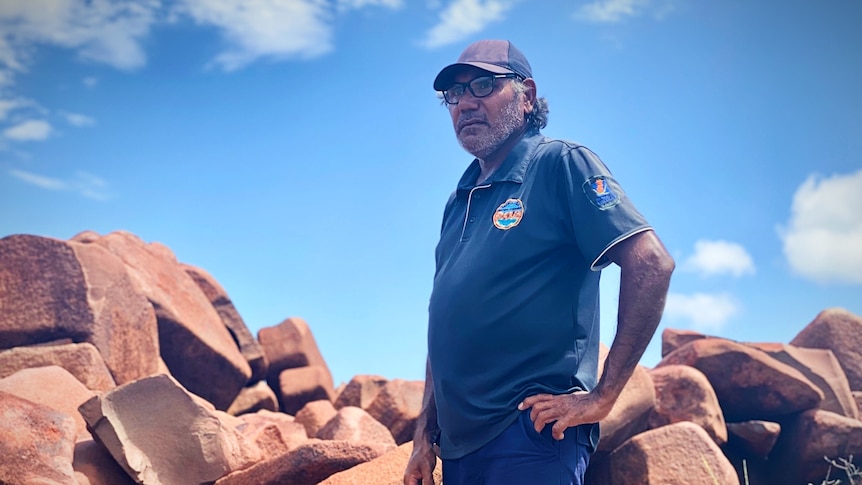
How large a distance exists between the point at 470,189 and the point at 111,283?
14.9 ft

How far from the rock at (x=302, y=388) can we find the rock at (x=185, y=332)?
37.2 inches

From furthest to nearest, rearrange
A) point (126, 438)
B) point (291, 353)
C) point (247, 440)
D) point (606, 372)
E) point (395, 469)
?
point (291, 353)
point (247, 440)
point (126, 438)
point (395, 469)
point (606, 372)

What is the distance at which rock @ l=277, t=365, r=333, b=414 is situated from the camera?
8.80 m

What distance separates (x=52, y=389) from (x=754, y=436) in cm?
463

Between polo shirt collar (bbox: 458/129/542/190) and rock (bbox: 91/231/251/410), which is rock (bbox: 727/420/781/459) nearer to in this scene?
polo shirt collar (bbox: 458/129/542/190)

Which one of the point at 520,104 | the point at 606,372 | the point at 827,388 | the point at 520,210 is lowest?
the point at 827,388

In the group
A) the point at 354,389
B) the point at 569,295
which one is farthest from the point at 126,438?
the point at 354,389

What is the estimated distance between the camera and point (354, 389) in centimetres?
826

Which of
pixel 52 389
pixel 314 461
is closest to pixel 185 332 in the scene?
pixel 52 389

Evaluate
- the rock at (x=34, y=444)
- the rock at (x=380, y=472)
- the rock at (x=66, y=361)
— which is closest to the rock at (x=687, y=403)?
the rock at (x=380, y=472)

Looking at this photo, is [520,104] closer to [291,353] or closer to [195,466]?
[195,466]

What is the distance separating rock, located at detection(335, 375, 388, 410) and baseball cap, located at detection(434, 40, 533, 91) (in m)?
5.44

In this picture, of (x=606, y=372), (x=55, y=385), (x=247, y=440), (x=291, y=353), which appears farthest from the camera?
(x=291, y=353)

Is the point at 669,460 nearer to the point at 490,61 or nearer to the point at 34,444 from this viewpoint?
the point at 490,61
